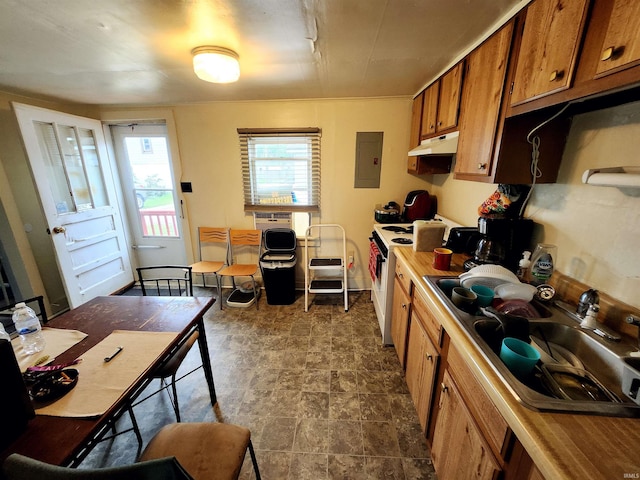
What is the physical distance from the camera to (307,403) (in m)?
1.65

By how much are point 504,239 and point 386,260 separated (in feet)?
2.70

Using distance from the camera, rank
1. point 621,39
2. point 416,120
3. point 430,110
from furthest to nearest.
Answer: point 416,120
point 430,110
point 621,39

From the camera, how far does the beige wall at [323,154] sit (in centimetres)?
269

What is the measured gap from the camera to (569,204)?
1157 mm

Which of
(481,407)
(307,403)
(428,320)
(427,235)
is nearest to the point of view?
(481,407)

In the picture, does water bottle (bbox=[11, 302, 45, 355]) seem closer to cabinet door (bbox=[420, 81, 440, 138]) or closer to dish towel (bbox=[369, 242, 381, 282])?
dish towel (bbox=[369, 242, 381, 282])

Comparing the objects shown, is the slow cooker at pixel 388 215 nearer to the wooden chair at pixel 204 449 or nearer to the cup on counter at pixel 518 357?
the cup on counter at pixel 518 357

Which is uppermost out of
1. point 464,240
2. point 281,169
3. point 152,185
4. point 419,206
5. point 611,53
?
point 611,53

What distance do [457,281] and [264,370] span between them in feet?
5.10

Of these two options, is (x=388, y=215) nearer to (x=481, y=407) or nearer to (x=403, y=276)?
(x=403, y=276)

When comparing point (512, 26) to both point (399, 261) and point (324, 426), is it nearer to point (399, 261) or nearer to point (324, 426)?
point (399, 261)

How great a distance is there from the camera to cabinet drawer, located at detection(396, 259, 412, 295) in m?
1.58

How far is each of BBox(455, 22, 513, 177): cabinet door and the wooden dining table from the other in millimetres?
1802

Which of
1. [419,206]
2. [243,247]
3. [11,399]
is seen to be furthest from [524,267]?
[243,247]
